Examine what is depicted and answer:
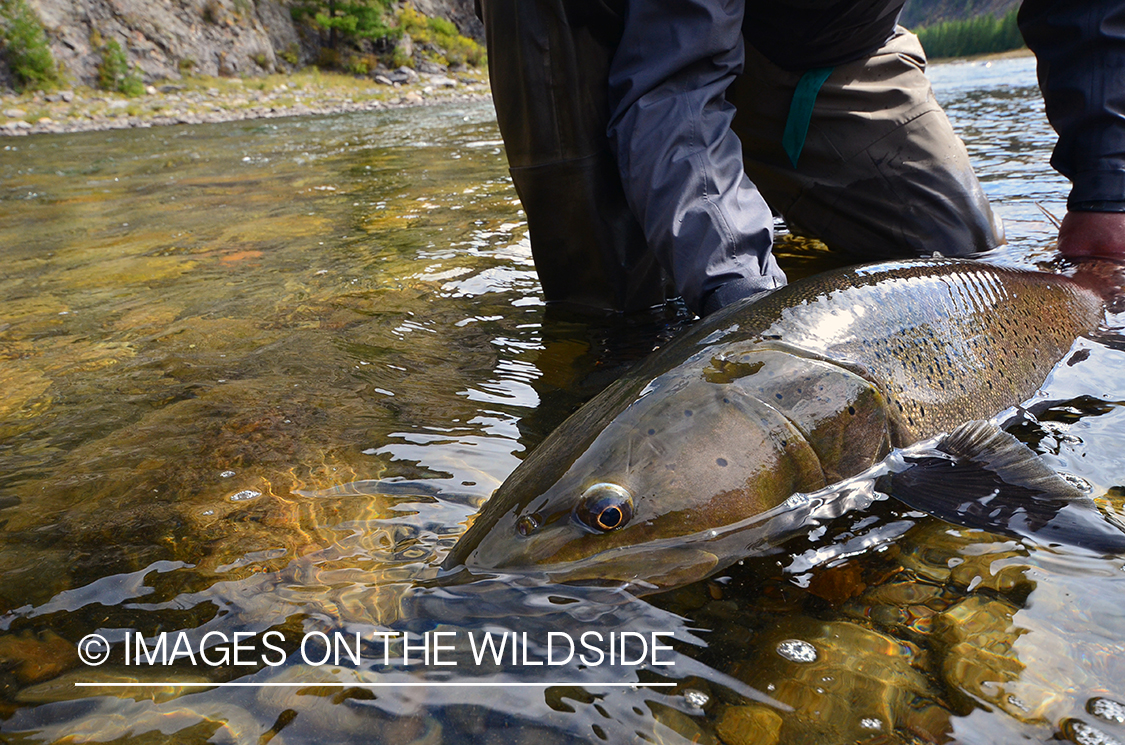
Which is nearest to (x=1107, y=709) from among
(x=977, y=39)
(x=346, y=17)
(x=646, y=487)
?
(x=646, y=487)

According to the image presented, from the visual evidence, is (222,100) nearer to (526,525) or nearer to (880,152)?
(880,152)

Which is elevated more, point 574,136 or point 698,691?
point 574,136

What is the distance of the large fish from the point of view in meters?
1.49

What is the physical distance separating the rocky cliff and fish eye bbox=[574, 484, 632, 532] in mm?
29810

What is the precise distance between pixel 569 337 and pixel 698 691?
183 centimetres

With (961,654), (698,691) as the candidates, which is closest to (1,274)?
(698,691)

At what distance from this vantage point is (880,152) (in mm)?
3246

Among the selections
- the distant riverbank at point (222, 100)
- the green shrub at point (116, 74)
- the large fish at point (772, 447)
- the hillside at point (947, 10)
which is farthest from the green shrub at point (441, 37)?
the hillside at point (947, 10)

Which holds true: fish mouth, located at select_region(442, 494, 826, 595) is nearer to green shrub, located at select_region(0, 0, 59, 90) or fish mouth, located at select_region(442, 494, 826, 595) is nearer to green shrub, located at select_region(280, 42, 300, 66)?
green shrub, located at select_region(0, 0, 59, 90)

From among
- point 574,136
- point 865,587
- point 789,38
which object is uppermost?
point 789,38

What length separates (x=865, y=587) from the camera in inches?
57.4

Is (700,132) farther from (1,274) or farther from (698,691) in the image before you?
(1,274)

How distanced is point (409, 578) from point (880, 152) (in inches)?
111

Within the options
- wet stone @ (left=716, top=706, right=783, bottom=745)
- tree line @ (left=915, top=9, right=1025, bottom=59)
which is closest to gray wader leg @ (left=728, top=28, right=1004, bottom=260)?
wet stone @ (left=716, top=706, right=783, bottom=745)
